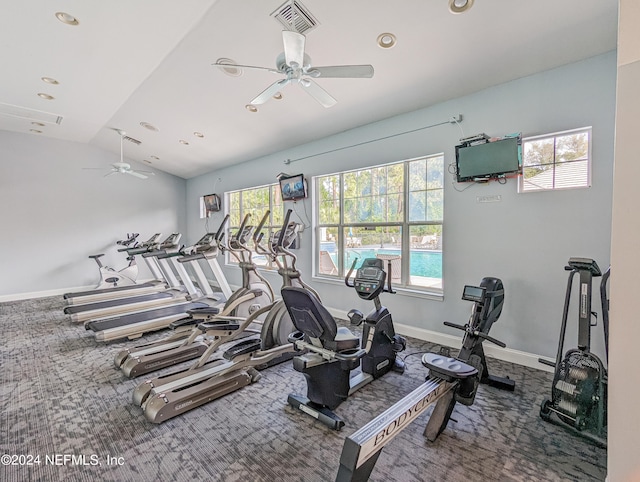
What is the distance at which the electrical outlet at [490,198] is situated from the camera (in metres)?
3.35

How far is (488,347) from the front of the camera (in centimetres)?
344

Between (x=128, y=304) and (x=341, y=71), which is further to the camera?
(x=128, y=304)

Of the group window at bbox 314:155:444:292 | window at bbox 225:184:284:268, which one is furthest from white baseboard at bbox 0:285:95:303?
window at bbox 314:155:444:292

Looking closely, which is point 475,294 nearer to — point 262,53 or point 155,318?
point 262,53

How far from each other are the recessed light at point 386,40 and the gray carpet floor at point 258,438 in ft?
10.9

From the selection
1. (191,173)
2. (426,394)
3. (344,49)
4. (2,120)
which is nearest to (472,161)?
(344,49)

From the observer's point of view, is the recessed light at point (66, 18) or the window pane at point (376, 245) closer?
the recessed light at point (66, 18)

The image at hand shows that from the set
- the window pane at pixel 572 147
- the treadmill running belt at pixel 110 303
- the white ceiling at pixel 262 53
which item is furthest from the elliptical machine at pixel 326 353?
the treadmill running belt at pixel 110 303

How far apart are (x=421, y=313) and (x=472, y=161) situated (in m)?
2.04

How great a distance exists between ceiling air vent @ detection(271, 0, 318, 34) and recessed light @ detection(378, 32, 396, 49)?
0.64m

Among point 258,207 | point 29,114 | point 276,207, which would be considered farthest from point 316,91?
point 29,114

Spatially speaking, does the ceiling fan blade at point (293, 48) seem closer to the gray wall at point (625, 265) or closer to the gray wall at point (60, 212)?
the gray wall at point (625, 265)

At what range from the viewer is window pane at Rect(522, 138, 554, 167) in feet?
9.98

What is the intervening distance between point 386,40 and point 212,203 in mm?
6068
